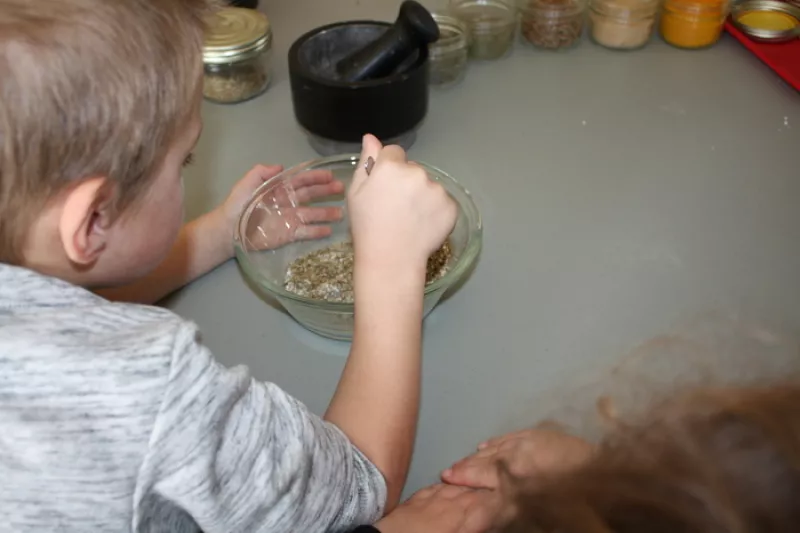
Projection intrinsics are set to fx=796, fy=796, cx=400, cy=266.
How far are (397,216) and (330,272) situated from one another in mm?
157

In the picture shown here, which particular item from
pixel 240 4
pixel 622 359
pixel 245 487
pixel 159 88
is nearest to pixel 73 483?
pixel 245 487

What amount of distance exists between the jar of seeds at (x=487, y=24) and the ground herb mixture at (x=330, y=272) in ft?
1.41

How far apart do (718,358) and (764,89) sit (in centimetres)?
56

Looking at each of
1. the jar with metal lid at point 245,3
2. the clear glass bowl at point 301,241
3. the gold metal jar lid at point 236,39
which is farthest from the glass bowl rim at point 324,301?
the jar with metal lid at point 245,3

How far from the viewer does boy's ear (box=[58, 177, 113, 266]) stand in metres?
0.50

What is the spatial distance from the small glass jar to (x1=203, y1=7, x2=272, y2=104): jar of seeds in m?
0.37

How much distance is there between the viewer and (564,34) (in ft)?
3.73

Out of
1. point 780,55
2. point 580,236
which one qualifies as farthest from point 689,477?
point 780,55

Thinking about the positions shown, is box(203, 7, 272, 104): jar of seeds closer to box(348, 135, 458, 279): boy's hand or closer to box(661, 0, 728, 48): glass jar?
box(348, 135, 458, 279): boy's hand

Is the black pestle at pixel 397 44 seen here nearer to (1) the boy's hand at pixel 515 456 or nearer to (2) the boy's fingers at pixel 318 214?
(2) the boy's fingers at pixel 318 214

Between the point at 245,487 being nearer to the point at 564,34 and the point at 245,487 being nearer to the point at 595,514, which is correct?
the point at 595,514

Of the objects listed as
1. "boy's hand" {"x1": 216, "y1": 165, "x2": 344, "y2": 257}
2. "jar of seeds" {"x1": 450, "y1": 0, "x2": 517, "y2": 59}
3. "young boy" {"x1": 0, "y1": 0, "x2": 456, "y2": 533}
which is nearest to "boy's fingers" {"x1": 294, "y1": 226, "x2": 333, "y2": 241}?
"boy's hand" {"x1": 216, "y1": 165, "x2": 344, "y2": 257}

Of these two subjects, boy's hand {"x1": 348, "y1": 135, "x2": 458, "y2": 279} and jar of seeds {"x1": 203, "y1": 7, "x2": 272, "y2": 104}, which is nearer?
boy's hand {"x1": 348, "y1": 135, "x2": 458, "y2": 279}

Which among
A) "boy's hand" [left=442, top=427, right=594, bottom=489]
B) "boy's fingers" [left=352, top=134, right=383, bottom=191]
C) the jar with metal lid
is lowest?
"boy's hand" [left=442, top=427, right=594, bottom=489]
